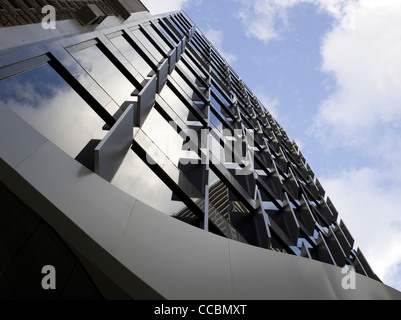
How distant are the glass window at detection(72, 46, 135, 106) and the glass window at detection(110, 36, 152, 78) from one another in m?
1.30

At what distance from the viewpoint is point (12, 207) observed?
4.30 meters

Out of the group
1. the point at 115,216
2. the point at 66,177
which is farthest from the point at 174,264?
the point at 66,177

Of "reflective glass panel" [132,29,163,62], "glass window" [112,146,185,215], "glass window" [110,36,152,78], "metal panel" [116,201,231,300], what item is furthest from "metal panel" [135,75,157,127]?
"reflective glass panel" [132,29,163,62]

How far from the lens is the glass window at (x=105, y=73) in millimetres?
7301

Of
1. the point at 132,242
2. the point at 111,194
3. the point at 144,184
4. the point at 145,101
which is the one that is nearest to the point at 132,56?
the point at 145,101

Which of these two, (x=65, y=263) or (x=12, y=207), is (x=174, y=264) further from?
(x=12, y=207)

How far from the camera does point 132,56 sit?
10.6m

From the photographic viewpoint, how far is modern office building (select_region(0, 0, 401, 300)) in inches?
144

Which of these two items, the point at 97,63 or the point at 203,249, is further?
the point at 97,63

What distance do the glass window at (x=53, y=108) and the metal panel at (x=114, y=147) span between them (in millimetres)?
572

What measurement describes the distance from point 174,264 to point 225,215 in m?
3.99

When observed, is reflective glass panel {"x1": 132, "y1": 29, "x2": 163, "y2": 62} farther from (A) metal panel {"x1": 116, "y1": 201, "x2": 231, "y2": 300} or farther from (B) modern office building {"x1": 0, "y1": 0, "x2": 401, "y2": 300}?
(A) metal panel {"x1": 116, "y1": 201, "x2": 231, "y2": 300}

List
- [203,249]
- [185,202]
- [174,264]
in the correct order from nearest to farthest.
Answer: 1. [174,264]
2. [203,249]
3. [185,202]

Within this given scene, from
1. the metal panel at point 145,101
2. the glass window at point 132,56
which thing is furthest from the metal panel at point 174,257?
the glass window at point 132,56
